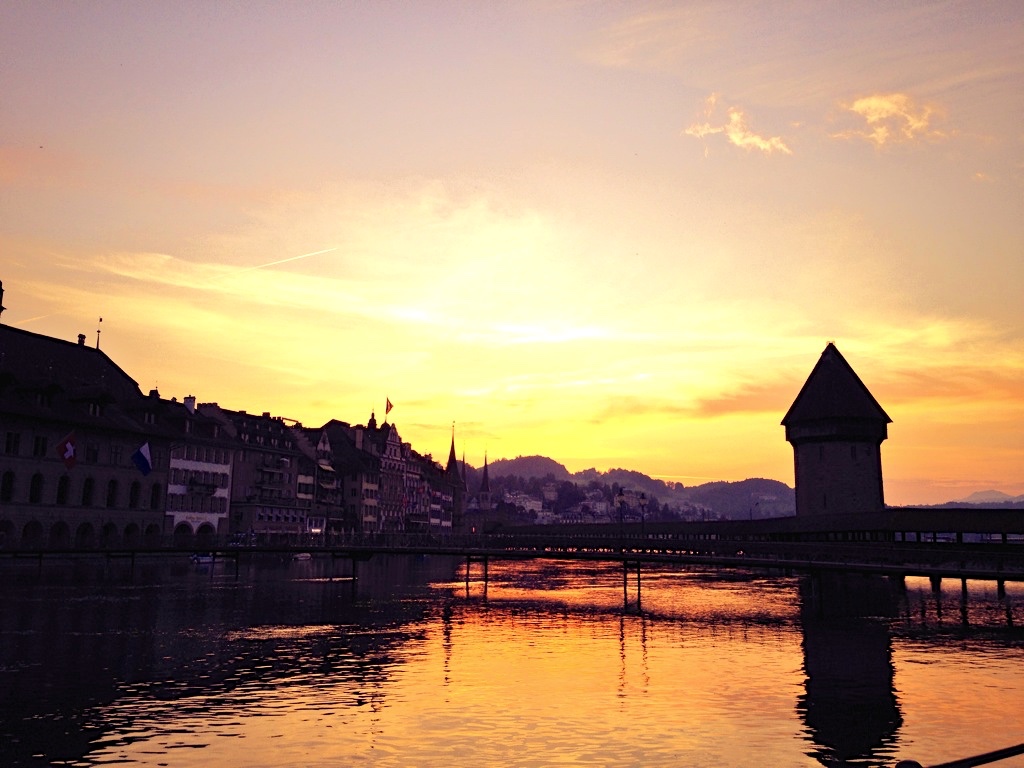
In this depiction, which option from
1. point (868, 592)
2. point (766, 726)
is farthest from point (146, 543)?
point (766, 726)

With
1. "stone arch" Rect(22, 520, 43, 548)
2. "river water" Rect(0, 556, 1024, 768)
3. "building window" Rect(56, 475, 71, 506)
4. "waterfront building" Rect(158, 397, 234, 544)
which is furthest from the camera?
"waterfront building" Rect(158, 397, 234, 544)

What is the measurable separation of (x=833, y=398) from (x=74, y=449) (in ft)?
221

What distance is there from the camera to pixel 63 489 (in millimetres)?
88938

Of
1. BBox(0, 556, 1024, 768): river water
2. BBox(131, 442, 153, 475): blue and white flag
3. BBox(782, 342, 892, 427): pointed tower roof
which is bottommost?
BBox(0, 556, 1024, 768): river water

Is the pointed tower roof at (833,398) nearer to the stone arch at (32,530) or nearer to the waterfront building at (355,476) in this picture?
the stone arch at (32,530)

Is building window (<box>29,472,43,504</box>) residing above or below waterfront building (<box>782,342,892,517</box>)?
below

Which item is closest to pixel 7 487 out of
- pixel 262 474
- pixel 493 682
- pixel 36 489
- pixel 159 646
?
pixel 36 489

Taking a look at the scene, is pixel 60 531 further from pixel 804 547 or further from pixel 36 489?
pixel 804 547

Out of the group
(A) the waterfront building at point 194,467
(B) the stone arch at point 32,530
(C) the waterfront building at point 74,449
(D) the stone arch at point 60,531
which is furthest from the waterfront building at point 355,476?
(B) the stone arch at point 32,530

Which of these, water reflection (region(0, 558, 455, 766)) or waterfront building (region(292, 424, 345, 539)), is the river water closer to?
water reflection (region(0, 558, 455, 766))

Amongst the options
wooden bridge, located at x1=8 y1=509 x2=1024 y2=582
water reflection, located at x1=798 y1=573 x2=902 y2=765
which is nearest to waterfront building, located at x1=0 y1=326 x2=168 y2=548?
wooden bridge, located at x1=8 y1=509 x2=1024 y2=582

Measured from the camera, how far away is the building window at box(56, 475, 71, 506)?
88250mm

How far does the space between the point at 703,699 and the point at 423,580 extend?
67219 mm

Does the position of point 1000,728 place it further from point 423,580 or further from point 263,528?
point 263,528
